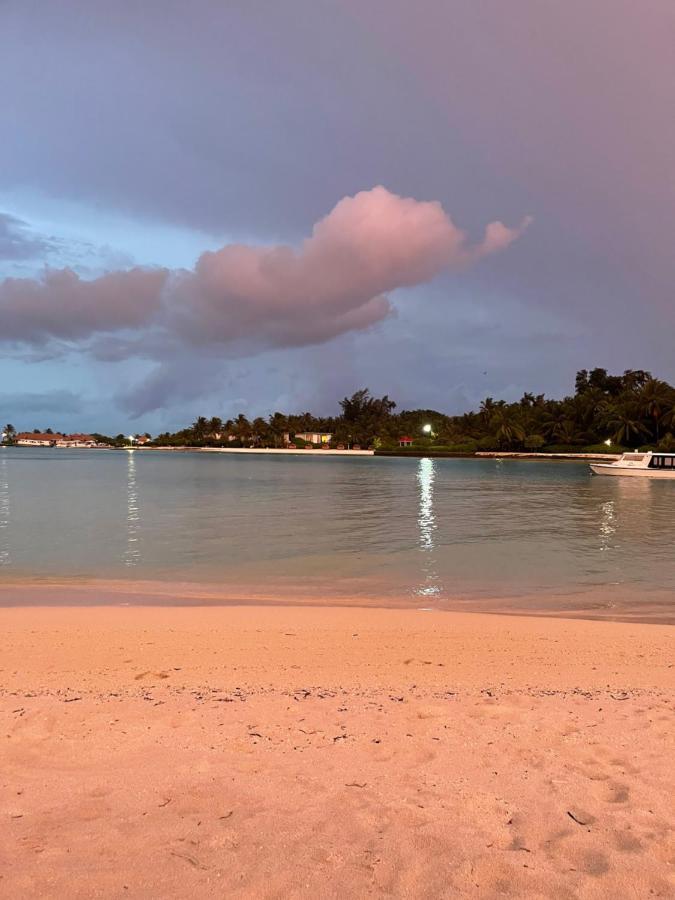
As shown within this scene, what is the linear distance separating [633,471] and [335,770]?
7838 cm

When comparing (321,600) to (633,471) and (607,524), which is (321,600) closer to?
(607,524)

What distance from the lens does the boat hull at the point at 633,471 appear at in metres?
70.4

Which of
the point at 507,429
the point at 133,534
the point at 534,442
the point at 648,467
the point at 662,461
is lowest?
the point at 133,534

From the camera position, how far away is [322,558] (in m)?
18.8

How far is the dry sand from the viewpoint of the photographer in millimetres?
3590

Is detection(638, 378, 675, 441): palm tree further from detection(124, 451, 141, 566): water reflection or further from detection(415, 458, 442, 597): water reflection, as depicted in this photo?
detection(124, 451, 141, 566): water reflection

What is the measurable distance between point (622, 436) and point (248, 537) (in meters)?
129

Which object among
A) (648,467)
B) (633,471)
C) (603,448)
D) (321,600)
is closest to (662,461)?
(648,467)

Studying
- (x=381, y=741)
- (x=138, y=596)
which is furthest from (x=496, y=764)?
(x=138, y=596)

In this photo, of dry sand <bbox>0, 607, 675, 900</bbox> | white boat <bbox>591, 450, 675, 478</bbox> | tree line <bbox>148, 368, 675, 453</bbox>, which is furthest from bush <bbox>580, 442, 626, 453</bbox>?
dry sand <bbox>0, 607, 675, 900</bbox>

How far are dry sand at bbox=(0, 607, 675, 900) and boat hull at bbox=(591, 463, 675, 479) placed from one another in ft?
233

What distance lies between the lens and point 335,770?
489 centimetres

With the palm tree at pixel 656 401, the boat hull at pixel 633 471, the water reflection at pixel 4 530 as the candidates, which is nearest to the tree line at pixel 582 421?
the palm tree at pixel 656 401

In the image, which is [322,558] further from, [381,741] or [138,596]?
[381,741]
